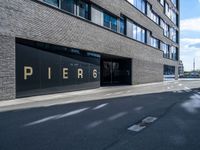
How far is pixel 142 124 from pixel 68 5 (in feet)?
43.7

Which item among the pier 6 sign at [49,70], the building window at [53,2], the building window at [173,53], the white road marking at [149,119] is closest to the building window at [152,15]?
the building window at [173,53]

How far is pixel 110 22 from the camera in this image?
2500 cm

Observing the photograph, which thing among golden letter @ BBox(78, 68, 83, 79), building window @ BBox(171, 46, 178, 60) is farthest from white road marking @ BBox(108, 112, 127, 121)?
building window @ BBox(171, 46, 178, 60)

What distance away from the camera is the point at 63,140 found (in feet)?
18.0

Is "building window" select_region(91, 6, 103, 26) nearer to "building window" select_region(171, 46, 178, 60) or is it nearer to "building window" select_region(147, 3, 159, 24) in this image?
"building window" select_region(147, 3, 159, 24)

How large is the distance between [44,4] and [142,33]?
2076 cm

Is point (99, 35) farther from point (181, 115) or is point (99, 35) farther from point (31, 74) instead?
point (181, 115)

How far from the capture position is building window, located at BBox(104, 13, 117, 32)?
79.3 feet

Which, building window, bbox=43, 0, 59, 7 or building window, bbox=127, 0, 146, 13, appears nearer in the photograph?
building window, bbox=43, 0, 59, 7

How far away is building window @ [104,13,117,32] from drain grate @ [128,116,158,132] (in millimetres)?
17008

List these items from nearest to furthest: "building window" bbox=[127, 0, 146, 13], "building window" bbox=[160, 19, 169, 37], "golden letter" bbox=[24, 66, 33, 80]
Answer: "golden letter" bbox=[24, 66, 33, 80] → "building window" bbox=[127, 0, 146, 13] → "building window" bbox=[160, 19, 169, 37]

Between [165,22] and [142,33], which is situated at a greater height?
[165,22]

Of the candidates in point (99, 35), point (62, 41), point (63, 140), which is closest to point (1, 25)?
point (62, 41)

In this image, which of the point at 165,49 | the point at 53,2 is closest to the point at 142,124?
the point at 53,2
